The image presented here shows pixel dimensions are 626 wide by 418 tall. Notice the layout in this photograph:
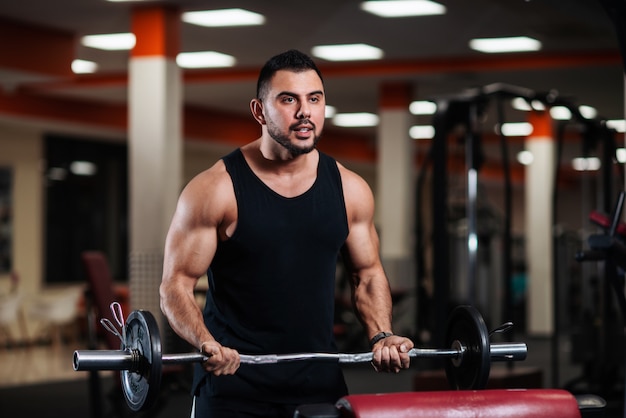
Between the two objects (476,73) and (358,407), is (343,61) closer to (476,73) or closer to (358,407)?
(476,73)

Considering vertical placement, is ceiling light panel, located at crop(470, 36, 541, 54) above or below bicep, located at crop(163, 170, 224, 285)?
above

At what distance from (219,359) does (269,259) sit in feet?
0.85

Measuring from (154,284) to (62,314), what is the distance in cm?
382

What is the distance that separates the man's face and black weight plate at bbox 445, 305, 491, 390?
1.43ft

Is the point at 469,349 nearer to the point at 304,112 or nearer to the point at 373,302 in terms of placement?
the point at 373,302

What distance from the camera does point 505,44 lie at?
7.95 meters

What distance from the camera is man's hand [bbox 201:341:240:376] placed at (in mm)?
1764

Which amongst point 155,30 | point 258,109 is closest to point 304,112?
point 258,109

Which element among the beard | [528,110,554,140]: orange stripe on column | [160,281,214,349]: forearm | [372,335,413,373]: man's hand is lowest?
[372,335,413,373]: man's hand

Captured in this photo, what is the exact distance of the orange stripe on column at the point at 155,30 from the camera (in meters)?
6.59

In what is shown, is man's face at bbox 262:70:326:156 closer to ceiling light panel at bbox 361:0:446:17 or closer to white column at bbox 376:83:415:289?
ceiling light panel at bbox 361:0:446:17

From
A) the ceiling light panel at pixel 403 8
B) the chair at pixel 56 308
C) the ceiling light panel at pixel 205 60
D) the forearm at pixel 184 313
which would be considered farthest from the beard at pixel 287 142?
the chair at pixel 56 308

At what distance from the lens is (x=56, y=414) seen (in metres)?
5.76

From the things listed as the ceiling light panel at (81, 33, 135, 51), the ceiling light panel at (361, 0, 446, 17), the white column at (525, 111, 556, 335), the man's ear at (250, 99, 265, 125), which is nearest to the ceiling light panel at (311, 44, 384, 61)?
the ceiling light panel at (361, 0, 446, 17)
